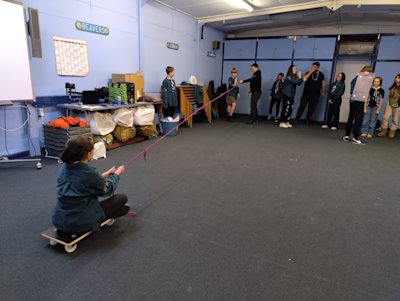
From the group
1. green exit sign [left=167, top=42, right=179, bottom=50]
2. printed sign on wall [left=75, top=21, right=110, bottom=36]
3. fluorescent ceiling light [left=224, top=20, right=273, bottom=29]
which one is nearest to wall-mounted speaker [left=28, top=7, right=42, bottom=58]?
printed sign on wall [left=75, top=21, right=110, bottom=36]

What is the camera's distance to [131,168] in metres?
3.56

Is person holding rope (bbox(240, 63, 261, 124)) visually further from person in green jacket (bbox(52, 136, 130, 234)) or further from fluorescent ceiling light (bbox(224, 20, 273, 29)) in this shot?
person in green jacket (bbox(52, 136, 130, 234))

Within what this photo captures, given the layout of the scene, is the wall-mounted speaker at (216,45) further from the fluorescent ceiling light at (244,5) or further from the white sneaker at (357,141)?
the white sneaker at (357,141)

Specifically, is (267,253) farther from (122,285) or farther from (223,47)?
(223,47)

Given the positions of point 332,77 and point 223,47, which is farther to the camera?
point 223,47

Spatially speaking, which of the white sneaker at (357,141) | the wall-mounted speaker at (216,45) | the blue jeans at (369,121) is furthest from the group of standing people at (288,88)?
the white sneaker at (357,141)

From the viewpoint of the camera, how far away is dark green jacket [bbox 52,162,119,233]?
1.77m

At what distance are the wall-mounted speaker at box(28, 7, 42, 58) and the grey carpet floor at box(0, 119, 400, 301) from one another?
1.50 metres

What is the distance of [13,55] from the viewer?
10.7 ft

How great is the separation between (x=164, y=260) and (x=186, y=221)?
0.53 meters

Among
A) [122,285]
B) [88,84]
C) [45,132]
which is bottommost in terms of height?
[122,285]

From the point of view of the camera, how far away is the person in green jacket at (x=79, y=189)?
1.74m

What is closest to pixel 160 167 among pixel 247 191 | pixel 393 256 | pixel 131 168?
pixel 131 168

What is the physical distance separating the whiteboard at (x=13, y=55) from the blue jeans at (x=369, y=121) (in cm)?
645
